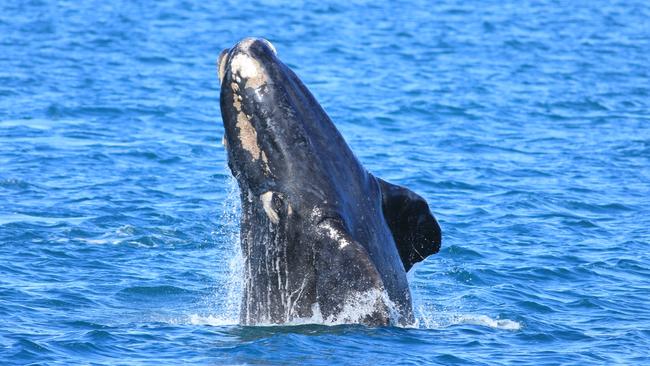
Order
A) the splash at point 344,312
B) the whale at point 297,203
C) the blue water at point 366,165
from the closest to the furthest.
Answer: the splash at point 344,312, the whale at point 297,203, the blue water at point 366,165

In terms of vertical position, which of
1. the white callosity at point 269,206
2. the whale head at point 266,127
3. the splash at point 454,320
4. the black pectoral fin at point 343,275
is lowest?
the splash at point 454,320

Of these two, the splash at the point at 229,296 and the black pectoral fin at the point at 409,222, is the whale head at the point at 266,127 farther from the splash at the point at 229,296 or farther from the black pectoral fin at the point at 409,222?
the black pectoral fin at the point at 409,222

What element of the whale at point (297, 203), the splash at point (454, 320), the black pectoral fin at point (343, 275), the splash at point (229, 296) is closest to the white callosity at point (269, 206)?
the whale at point (297, 203)

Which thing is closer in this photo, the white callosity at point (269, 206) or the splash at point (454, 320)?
the white callosity at point (269, 206)

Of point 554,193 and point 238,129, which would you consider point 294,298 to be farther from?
point 554,193

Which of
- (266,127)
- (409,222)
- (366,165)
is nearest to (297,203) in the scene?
(266,127)

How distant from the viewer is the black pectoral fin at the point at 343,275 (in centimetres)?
1375

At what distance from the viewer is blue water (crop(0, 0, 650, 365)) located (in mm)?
16484

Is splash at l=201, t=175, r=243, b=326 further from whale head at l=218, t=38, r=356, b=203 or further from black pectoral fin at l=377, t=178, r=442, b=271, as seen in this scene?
black pectoral fin at l=377, t=178, r=442, b=271

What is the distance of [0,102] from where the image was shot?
3575cm

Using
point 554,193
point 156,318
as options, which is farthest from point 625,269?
point 156,318

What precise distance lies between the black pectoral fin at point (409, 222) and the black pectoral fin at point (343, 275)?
131 centimetres

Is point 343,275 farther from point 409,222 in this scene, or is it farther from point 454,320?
point 454,320

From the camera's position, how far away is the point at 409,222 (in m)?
15.4
